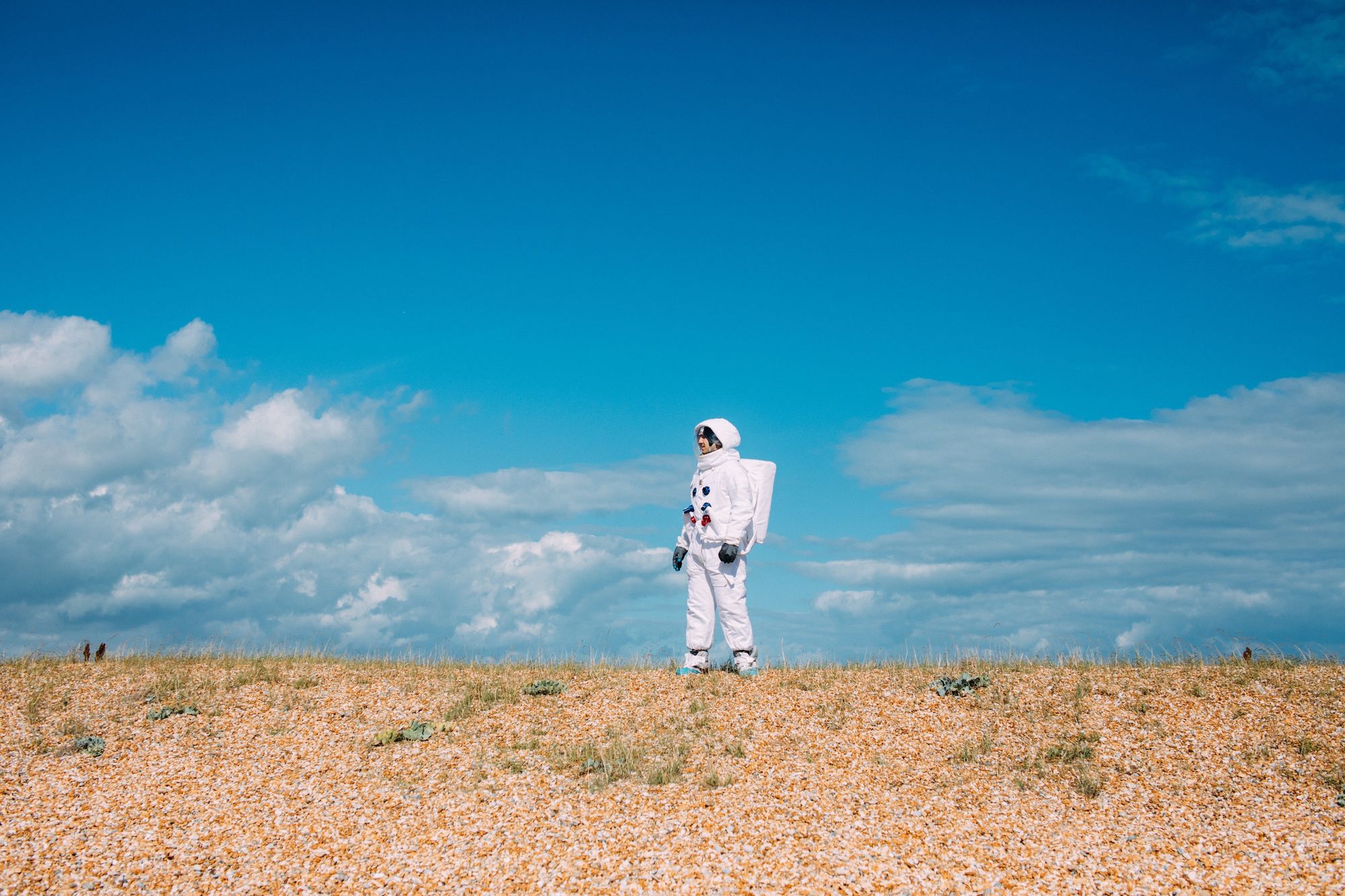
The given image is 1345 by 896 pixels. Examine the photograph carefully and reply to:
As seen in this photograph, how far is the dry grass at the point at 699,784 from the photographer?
24.0ft

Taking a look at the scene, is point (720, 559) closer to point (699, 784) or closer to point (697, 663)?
point (697, 663)

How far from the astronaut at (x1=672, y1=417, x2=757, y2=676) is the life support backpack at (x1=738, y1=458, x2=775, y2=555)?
0.05m

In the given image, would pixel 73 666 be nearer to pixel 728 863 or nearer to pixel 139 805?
pixel 139 805

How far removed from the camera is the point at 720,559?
529 inches

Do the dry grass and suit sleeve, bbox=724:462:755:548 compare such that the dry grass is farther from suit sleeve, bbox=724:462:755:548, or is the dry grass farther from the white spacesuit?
suit sleeve, bbox=724:462:755:548

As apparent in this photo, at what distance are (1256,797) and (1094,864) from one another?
2.51m

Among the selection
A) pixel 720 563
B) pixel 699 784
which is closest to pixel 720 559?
pixel 720 563

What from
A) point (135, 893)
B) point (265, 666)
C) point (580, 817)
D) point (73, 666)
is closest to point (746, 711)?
point (580, 817)

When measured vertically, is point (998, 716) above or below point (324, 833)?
above

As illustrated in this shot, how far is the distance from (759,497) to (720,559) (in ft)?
3.71

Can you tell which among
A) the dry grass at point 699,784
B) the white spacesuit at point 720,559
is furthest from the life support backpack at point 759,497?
the dry grass at point 699,784

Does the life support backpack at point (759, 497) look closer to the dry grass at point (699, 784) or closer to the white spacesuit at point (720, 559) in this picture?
the white spacesuit at point (720, 559)

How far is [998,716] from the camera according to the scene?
35.3ft

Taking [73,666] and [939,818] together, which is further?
[73,666]
